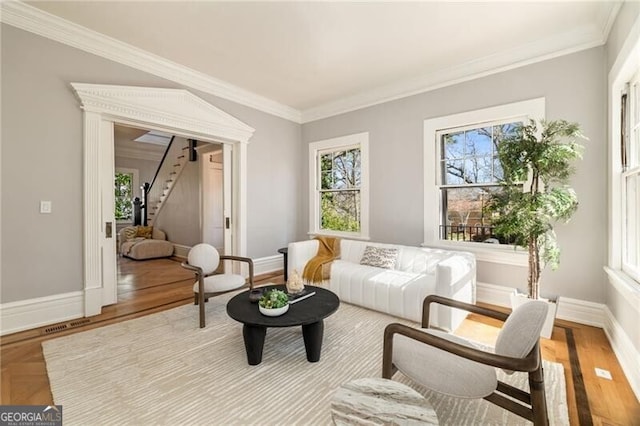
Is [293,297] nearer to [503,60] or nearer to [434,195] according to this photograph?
[434,195]

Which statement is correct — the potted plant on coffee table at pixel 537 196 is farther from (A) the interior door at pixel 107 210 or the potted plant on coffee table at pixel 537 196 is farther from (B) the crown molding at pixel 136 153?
(B) the crown molding at pixel 136 153

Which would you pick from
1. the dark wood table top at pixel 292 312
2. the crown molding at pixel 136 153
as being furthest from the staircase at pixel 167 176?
the dark wood table top at pixel 292 312

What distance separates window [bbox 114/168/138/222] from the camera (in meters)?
8.66

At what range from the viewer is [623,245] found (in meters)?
2.44

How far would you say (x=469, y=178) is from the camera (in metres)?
3.67

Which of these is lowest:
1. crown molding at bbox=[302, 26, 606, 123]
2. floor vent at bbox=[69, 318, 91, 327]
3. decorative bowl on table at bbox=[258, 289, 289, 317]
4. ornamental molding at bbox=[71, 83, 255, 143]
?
floor vent at bbox=[69, 318, 91, 327]

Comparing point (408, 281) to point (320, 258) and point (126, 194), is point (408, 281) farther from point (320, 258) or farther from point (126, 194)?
point (126, 194)

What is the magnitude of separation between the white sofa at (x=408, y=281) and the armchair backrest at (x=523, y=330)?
1.30 m

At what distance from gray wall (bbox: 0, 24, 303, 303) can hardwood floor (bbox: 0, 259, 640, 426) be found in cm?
50

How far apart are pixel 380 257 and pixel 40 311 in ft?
12.2

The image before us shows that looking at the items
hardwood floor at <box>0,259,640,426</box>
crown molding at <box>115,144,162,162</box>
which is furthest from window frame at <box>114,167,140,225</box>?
hardwood floor at <box>0,259,640,426</box>

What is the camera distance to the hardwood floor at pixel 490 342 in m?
1.71

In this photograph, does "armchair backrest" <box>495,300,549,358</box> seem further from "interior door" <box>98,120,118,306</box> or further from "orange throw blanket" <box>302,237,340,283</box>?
"interior door" <box>98,120,118,306</box>

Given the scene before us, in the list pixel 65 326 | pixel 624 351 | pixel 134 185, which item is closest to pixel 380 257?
pixel 624 351
